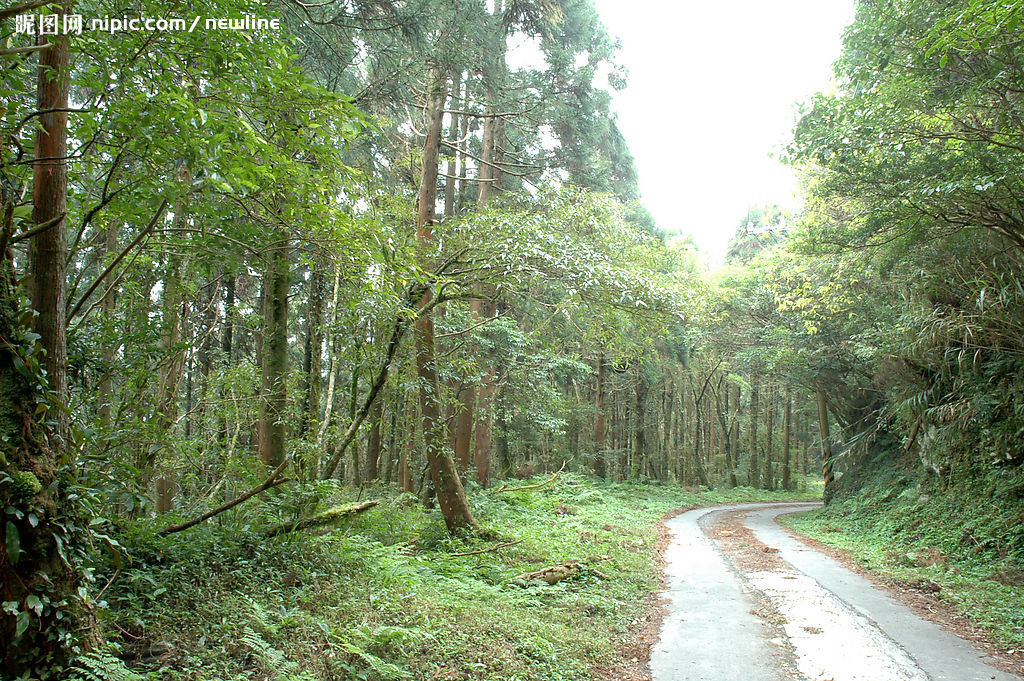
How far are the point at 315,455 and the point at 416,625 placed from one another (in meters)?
2.11

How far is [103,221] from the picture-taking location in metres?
4.48

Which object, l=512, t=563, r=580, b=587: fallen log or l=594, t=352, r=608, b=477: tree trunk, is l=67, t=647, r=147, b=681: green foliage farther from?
l=594, t=352, r=608, b=477: tree trunk

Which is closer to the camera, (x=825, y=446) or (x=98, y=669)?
(x=98, y=669)

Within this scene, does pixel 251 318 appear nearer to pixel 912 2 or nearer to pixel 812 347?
pixel 912 2

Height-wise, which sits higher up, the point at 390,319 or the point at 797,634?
the point at 390,319

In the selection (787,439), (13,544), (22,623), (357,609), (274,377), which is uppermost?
(274,377)

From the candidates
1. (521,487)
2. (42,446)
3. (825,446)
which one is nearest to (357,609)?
(42,446)

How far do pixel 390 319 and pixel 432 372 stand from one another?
2.03m

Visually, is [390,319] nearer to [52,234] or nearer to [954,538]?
[52,234]

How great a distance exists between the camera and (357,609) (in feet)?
15.5

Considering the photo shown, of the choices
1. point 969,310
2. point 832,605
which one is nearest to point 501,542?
point 832,605

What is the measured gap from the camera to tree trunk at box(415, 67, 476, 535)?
817 centimetres

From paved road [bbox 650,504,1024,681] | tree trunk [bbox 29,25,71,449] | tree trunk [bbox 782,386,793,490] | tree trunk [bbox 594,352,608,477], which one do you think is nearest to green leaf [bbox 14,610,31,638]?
tree trunk [bbox 29,25,71,449]

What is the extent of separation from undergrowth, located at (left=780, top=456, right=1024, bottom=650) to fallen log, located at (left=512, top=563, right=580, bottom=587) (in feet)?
15.1
